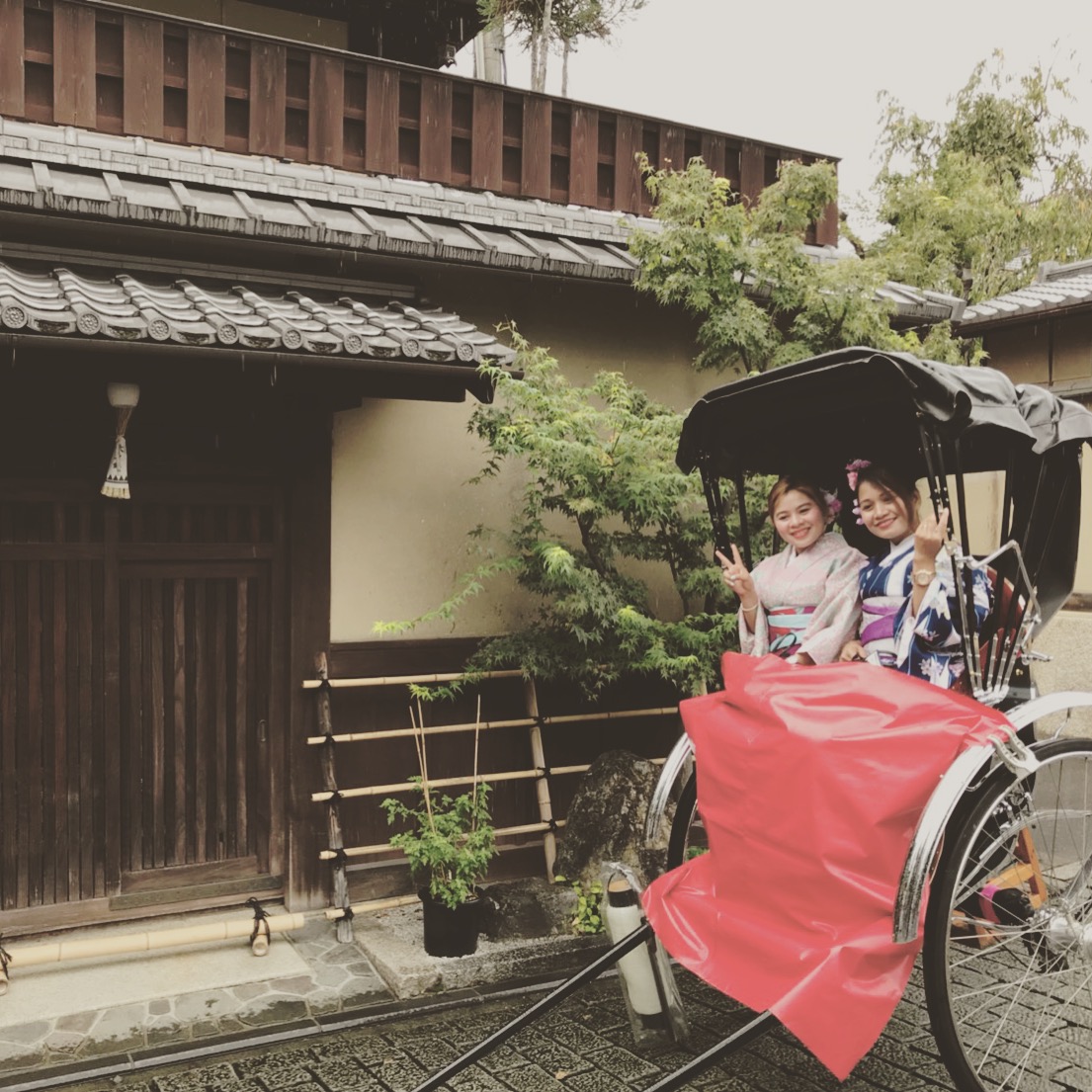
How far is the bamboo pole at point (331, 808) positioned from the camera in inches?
239

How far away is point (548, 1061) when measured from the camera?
4.41m

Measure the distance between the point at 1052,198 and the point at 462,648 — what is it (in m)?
16.5

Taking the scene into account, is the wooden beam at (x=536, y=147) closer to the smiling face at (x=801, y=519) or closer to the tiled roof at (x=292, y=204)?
the tiled roof at (x=292, y=204)

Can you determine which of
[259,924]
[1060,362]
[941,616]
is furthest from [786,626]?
[1060,362]

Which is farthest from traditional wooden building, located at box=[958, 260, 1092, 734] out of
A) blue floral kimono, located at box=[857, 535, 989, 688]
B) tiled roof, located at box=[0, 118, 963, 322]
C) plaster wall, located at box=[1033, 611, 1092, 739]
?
blue floral kimono, located at box=[857, 535, 989, 688]

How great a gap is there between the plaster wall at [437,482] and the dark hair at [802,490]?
2.33 metres

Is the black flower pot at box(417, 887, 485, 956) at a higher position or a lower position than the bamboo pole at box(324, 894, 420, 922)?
higher

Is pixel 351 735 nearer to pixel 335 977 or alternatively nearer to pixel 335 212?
pixel 335 977

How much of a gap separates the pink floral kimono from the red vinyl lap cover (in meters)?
0.88

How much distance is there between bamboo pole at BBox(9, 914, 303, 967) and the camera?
535 cm

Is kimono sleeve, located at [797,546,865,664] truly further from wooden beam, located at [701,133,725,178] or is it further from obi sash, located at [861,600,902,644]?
wooden beam, located at [701,133,725,178]

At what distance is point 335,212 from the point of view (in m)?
6.52

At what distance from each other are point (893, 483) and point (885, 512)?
141mm

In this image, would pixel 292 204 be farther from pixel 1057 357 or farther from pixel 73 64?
pixel 1057 357
